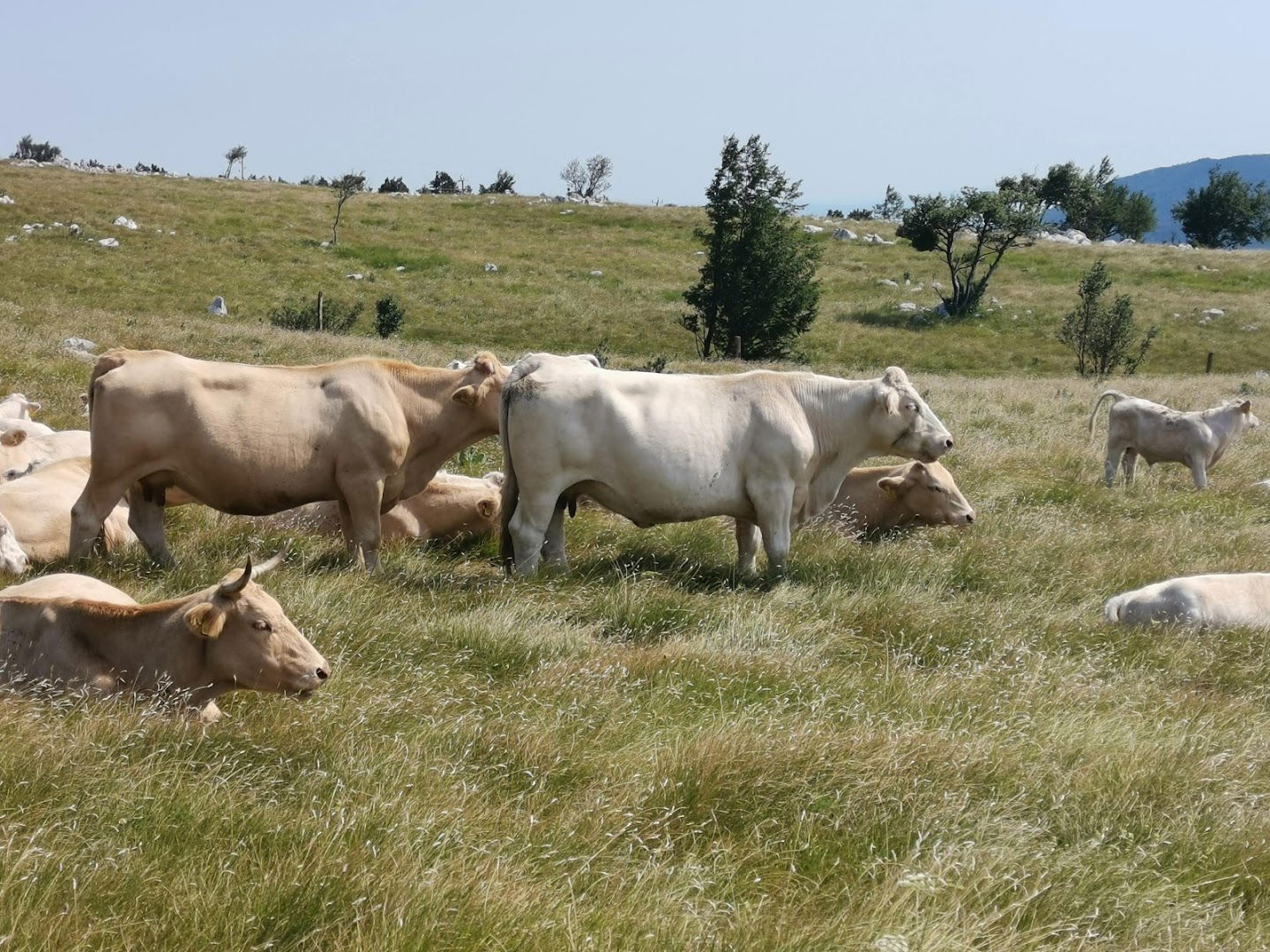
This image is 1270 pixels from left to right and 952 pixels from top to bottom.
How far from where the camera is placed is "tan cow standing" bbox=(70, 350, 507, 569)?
27.9 ft

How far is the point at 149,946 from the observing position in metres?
3.68

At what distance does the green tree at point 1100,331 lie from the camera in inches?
1613

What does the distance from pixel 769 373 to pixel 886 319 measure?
1719 inches

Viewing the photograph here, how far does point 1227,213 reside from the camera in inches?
3632

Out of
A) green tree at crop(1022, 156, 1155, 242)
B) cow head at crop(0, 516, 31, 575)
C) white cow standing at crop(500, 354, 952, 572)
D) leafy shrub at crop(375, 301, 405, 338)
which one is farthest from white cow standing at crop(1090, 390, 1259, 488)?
green tree at crop(1022, 156, 1155, 242)

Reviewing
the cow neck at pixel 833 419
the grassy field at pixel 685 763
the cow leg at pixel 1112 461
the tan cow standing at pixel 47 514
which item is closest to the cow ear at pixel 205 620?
the grassy field at pixel 685 763

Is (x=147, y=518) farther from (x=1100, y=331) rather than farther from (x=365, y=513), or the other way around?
(x=1100, y=331)

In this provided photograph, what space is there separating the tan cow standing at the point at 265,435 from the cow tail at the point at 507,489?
0.45 m

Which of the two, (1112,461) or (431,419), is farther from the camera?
(1112,461)

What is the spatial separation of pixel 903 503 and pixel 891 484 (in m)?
0.37

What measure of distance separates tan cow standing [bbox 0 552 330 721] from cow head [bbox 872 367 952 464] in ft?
19.4

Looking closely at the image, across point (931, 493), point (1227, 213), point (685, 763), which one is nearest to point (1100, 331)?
point (931, 493)

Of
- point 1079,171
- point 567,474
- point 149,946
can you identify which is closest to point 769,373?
point 567,474

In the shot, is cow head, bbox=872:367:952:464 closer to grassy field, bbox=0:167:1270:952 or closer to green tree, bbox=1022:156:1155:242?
grassy field, bbox=0:167:1270:952
